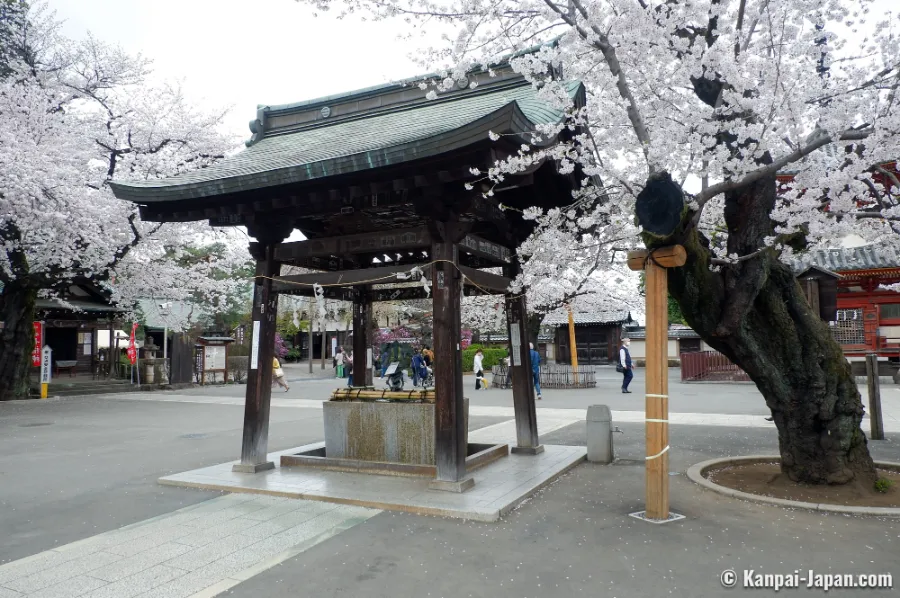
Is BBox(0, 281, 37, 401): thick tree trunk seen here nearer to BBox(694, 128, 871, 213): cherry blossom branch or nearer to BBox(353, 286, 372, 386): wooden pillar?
BBox(353, 286, 372, 386): wooden pillar

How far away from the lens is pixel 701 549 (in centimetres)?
475

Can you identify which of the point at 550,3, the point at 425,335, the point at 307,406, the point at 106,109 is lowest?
the point at 307,406

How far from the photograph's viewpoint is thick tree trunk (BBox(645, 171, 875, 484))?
6312 mm

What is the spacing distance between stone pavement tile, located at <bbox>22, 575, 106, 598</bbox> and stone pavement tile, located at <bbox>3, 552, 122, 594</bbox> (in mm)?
72

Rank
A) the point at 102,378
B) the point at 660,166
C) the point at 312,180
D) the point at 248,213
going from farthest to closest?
the point at 102,378
the point at 248,213
the point at 312,180
the point at 660,166

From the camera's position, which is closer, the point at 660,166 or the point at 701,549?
the point at 701,549

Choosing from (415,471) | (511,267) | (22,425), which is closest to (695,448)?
(511,267)

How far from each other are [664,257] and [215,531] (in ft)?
16.4

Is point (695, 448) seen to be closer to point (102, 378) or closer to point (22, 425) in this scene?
point (22, 425)

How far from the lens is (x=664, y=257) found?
5.57 m

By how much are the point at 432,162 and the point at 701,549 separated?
178 inches

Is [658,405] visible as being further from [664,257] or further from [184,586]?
[184,586]

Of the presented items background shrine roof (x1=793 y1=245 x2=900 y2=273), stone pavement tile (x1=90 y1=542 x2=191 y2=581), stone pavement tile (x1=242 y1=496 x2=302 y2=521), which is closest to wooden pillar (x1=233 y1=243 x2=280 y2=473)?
stone pavement tile (x1=242 y1=496 x2=302 y2=521)

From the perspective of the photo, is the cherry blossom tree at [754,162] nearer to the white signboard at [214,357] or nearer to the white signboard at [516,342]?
the white signboard at [516,342]
